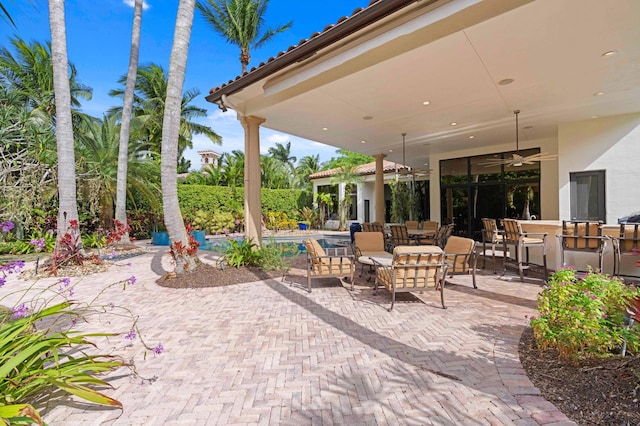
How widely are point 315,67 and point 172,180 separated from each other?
3806mm

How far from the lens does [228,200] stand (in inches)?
765

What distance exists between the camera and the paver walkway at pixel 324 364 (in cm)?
227

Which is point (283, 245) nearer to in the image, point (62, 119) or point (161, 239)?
point (161, 239)

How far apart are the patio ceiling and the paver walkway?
154 inches

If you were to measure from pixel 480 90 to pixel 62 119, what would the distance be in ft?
32.8

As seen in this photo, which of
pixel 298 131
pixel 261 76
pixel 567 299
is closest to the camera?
pixel 567 299

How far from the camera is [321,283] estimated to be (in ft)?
20.8

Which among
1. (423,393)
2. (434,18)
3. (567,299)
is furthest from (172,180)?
(567,299)

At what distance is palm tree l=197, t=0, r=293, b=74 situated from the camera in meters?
17.4

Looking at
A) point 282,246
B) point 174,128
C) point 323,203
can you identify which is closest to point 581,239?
point 282,246

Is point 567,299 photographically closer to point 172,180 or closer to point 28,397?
point 28,397

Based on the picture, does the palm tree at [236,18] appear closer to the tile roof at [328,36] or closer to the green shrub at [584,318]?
the tile roof at [328,36]

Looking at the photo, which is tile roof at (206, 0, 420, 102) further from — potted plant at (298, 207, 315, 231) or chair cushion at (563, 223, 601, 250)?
potted plant at (298, 207, 315, 231)

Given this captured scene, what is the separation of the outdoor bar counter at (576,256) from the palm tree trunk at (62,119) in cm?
1151
